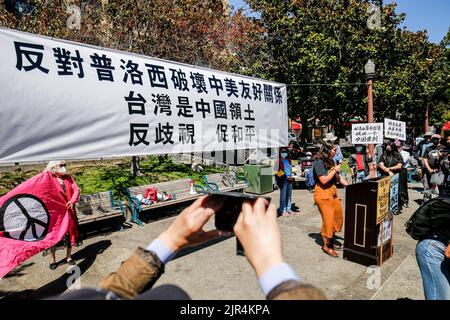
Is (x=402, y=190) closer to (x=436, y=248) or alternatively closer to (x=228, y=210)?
(x=436, y=248)

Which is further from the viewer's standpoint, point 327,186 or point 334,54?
point 334,54

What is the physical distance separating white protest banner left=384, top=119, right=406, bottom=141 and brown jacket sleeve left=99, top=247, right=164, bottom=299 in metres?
9.65

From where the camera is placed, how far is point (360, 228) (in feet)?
17.9

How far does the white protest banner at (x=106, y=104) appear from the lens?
3.29 meters

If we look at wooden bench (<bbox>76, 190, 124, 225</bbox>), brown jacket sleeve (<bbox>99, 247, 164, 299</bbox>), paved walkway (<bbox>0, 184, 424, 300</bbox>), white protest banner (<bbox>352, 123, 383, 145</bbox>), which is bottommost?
paved walkway (<bbox>0, 184, 424, 300</bbox>)

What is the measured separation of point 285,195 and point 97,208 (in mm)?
4972

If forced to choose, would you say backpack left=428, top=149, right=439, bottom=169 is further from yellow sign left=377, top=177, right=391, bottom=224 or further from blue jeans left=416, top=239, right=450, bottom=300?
blue jeans left=416, top=239, right=450, bottom=300

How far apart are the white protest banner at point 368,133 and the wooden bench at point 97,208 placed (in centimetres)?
730

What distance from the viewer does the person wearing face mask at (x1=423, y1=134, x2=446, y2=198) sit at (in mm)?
9113

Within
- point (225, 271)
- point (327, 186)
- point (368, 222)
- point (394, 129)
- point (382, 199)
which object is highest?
point (394, 129)

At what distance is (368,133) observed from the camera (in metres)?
9.62

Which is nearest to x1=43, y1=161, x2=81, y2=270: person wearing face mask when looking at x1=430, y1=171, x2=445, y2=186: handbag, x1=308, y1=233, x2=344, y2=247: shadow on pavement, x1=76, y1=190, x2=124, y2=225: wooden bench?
x1=76, y1=190, x2=124, y2=225: wooden bench

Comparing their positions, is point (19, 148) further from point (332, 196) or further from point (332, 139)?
point (332, 139)

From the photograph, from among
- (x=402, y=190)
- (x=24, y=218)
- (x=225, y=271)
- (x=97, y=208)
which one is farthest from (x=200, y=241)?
(x=402, y=190)
